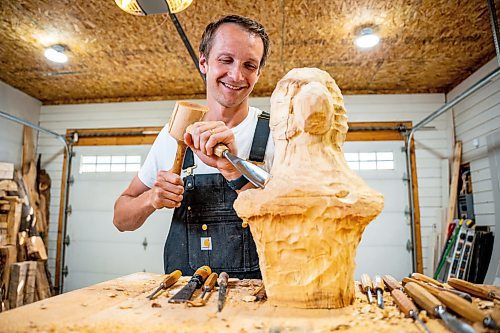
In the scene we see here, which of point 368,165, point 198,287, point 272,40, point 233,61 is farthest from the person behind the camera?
point 368,165

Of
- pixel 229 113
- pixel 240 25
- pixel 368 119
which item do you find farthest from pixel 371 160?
pixel 240 25

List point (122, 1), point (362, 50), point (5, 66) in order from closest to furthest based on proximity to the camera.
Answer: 1. point (122, 1)
2. point (362, 50)
3. point (5, 66)

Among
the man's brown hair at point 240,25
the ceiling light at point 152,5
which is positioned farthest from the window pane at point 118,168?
the man's brown hair at point 240,25

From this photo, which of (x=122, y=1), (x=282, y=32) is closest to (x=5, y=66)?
(x=122, y=1)

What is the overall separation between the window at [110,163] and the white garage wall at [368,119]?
52 centimetres

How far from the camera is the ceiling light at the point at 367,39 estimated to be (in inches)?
155

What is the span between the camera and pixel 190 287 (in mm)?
1221

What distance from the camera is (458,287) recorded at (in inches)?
49.5

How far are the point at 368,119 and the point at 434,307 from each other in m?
5.04

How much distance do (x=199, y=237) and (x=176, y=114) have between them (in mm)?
694

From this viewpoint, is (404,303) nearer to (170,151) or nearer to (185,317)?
(185,317)

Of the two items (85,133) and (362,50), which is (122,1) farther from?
(85,133)

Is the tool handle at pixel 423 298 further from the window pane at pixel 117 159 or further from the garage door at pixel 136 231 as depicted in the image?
the window pane at pixel 117 159

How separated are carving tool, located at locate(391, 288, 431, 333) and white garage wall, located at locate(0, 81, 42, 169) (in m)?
5.89
